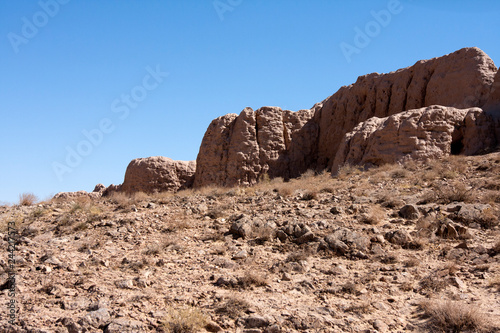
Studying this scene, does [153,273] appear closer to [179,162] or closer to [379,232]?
[379,232]

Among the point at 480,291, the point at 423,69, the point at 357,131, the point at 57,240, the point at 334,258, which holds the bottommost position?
the point at 480,291

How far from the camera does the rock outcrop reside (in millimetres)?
18134

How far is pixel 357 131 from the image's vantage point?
53.9 feet

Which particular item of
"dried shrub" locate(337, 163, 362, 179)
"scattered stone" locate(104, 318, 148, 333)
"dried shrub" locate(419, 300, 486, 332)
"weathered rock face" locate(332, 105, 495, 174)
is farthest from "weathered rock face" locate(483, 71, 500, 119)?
"scattered stone" locate(104, 318, 148, 333)

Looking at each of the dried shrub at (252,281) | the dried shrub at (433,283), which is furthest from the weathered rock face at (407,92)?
the dried shrub at (252,281)

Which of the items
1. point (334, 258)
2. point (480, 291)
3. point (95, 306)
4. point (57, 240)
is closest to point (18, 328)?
point (95, 306)

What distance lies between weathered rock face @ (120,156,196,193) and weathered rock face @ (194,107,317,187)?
1.53m

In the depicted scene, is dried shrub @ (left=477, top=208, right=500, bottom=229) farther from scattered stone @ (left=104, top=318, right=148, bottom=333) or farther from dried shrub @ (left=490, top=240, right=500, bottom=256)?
scattered stone @ (left=104, top=318, right=148, bottom=333)

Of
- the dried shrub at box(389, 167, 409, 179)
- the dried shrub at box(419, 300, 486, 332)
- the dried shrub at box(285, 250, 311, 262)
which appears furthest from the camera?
the dried shrub at box(389, 167, 409, 179)

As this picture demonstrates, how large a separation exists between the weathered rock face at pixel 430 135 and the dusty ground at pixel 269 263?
3545 millimetres

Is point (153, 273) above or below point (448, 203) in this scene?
below

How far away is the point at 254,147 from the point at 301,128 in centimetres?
279

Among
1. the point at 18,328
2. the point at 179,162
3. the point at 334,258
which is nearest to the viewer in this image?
the point at 18,328

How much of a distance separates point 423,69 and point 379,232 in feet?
42.0
